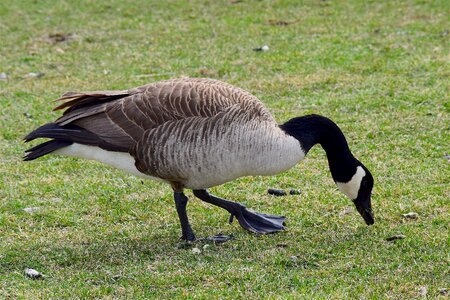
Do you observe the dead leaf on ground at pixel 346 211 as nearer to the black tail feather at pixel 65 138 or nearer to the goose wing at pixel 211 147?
the goose wing at pixel 211 147

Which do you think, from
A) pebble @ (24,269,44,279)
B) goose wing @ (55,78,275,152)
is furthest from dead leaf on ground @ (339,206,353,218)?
pebble @ (24,269,44,279)

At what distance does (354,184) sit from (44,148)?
2.37 meters

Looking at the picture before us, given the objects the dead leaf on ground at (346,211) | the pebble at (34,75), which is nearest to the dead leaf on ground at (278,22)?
the pebble at (34,75)

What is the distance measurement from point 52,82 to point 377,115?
432 centimetres

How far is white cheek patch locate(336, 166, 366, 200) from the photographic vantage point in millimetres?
6527

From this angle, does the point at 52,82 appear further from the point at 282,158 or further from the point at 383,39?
the point at 282,158

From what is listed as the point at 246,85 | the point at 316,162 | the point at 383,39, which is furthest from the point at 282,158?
the point at 383,39

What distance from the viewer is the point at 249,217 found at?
667 cm

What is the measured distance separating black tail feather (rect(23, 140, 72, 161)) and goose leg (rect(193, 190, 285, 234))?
1.18 m

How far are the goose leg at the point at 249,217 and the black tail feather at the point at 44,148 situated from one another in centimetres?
118

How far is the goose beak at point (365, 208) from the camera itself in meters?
6.55

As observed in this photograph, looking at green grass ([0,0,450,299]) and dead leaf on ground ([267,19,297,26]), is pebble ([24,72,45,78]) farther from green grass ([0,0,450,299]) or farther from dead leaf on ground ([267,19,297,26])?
dead leaf on ground ([267,19,297,26])

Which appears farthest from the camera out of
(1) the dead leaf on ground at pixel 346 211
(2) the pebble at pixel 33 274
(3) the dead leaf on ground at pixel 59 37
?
(3) the dead leaf on ground at pixel 59 37

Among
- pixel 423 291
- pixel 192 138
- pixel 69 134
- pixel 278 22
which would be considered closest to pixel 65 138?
pixel 69 134
